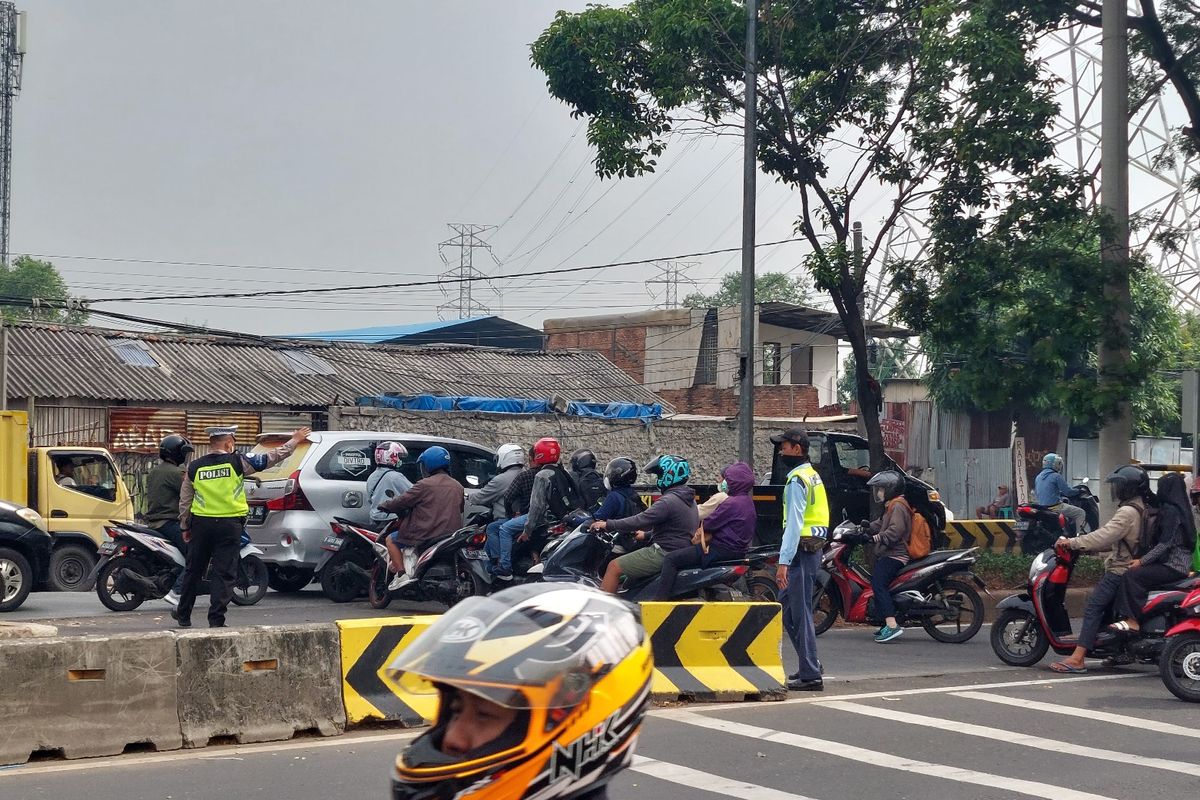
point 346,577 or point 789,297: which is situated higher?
point 789,297

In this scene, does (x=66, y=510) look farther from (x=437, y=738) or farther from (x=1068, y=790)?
(x=437, y=738)

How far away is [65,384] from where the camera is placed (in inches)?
1012

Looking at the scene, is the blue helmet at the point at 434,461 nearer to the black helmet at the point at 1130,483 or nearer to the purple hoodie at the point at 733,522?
the purple hoodie at the point at 733,522

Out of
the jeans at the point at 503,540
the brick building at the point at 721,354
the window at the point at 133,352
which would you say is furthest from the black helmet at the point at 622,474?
the brick building at the point at 721,354

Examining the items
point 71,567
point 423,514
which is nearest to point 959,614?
point 423,514

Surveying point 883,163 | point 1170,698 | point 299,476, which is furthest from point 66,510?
point 1170,698

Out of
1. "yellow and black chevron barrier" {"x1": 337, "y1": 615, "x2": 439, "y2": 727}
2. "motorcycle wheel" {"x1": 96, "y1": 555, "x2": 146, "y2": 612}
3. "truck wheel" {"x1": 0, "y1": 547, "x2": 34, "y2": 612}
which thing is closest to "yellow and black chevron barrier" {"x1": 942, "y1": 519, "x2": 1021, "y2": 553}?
"motorcycle wheel" {"x1": 96, "y1": 555, "x2": 146, "y2": 612}

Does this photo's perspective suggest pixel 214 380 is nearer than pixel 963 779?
No

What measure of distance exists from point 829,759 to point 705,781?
933 mm

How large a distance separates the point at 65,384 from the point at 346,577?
14401 millimetres

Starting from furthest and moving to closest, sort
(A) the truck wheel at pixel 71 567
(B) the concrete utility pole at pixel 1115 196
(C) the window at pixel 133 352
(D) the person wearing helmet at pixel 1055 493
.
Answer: (C) the window at pixel 133 352, (D) the person wearing helmet at pixel 1055 493, (A) the truck wheel at pixel 71 567, (B) the concrete utility pole at pixel 1115 196

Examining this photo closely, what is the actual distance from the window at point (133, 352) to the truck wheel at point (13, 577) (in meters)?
14.9

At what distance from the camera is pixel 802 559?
31.1 ft

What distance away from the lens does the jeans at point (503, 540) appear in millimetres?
13288
